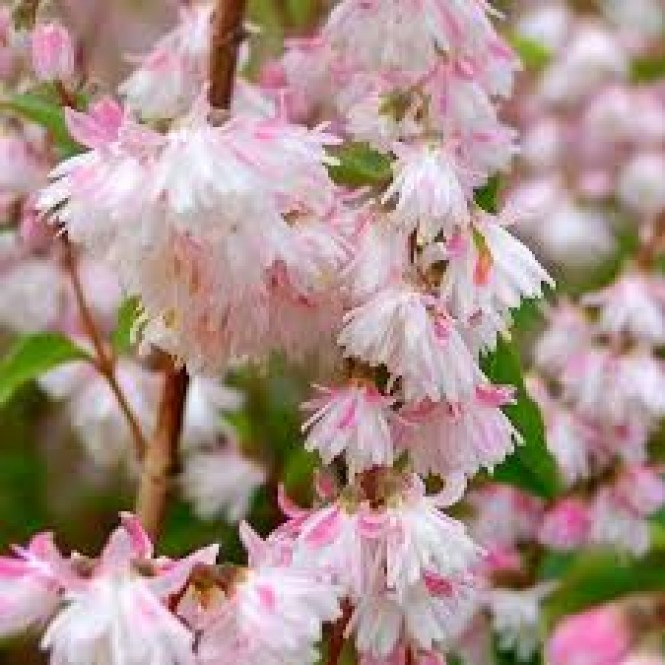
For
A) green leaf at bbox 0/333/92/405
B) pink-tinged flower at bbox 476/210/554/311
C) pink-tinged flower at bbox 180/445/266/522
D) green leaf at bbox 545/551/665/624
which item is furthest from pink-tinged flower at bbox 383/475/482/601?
pink-tinged flower at bbox 180/445/266/522

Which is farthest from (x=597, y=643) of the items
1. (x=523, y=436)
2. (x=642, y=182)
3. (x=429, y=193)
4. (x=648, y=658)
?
(x=642, y=182)

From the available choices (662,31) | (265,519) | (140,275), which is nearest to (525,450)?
(140,275)

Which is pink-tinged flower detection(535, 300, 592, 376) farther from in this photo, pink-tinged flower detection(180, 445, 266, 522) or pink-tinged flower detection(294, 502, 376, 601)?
pink-tinged flower detection(294, 502, 376, 601)

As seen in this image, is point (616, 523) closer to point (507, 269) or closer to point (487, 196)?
point (487, 196)

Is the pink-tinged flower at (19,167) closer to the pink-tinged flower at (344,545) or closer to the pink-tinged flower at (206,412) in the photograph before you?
the pink-tinged flower at (206,412)

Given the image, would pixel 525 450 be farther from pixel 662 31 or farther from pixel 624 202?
pixel 662 31
